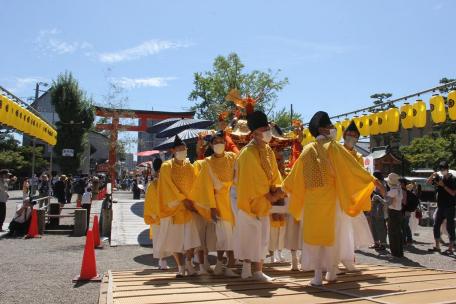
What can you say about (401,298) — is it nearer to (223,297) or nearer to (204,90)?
(223,297)

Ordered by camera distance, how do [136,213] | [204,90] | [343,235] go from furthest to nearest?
[204,90] < [136,213] < [343,235]

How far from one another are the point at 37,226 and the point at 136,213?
342 centimetres

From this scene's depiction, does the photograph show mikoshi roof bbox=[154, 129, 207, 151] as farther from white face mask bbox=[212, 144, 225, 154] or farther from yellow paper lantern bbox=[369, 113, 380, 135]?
white face mask bbox=[212, 144, 225, 154]

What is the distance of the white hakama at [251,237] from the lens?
16.2 feet

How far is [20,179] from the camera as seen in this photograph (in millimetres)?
39469

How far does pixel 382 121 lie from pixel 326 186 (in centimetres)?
1021

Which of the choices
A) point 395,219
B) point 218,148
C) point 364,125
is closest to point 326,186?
point 218,148

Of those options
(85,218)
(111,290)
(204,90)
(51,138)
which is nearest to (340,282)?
(111,290)

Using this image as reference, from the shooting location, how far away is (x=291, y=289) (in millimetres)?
4320

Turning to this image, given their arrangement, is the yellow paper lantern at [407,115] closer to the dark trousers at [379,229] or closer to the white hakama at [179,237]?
the dark trousers at [379,229]

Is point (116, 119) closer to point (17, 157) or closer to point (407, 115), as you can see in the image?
point (407, 115)

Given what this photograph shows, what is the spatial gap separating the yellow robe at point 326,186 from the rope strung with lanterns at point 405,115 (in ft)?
25.3

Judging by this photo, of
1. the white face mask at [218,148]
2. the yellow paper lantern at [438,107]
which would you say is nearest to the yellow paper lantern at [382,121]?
the yellow paper lantern at [438,107]

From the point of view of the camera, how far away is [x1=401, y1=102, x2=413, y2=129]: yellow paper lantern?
13211mm
